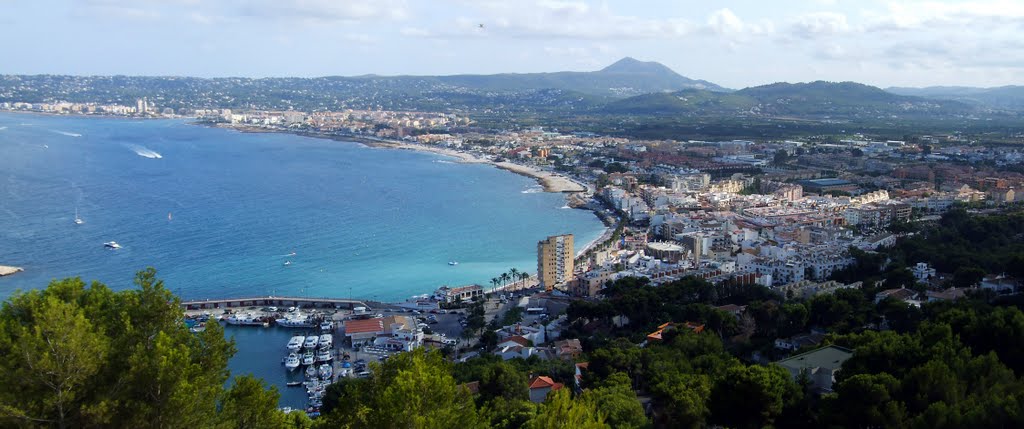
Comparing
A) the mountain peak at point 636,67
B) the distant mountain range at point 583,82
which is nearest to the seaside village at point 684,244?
the distant mountain range at point 583,82

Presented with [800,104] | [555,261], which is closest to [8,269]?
[555,261]

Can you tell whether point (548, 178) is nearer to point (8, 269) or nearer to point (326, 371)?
point (8, 269)

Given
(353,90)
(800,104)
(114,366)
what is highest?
(353,90)

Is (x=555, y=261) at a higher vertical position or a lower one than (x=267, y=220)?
higher

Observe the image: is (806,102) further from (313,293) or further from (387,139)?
(313,293)

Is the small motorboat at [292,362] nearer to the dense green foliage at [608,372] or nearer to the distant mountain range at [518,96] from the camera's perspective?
the dense green foliage at [608,372]

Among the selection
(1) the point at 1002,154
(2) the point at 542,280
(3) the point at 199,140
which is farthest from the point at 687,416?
(3) the point at 199,140
